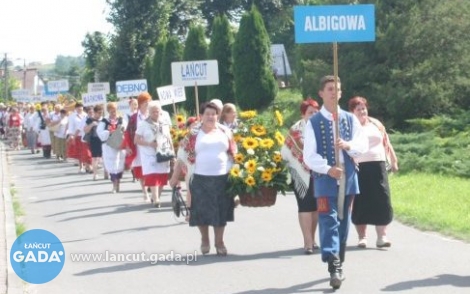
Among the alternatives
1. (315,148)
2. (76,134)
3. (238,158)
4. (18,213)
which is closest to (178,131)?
(18,213)

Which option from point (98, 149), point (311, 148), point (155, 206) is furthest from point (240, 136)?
point (98, 149)

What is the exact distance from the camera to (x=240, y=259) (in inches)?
457

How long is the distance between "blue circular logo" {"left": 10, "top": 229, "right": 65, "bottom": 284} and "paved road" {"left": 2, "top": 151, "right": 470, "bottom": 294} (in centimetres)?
13

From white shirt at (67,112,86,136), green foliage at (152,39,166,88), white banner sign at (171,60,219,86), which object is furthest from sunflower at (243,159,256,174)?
green foliage at (152,39,166,88)

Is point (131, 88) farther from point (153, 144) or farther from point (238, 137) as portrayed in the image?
point (238, 137)

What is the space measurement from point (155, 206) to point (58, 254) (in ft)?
17.6

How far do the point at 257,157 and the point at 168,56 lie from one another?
1314 inches

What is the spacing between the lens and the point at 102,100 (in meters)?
28.8

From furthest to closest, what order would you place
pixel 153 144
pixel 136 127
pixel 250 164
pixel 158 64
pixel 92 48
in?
pixel 92 48, pixel 158 64, pixel 136 127, pixel 153 144, pixel 250 164

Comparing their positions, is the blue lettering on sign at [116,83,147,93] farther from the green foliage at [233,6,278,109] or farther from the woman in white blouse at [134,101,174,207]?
the woman in white blouse at [134,101,174,207]

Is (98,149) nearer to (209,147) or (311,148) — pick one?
(209,147)

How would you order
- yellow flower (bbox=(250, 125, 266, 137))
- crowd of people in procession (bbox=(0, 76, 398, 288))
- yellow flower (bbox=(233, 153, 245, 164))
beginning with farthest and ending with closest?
yellow flower (bbox=(250, 125, 266, 137)) → yellow flower (bbox=(233, 153, 245, 164)) → crowd of people in procession (bbox=(0, 76, 398, 288))

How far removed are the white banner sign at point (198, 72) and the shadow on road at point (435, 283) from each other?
9.01 meters

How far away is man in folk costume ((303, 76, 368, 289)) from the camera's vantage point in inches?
371
